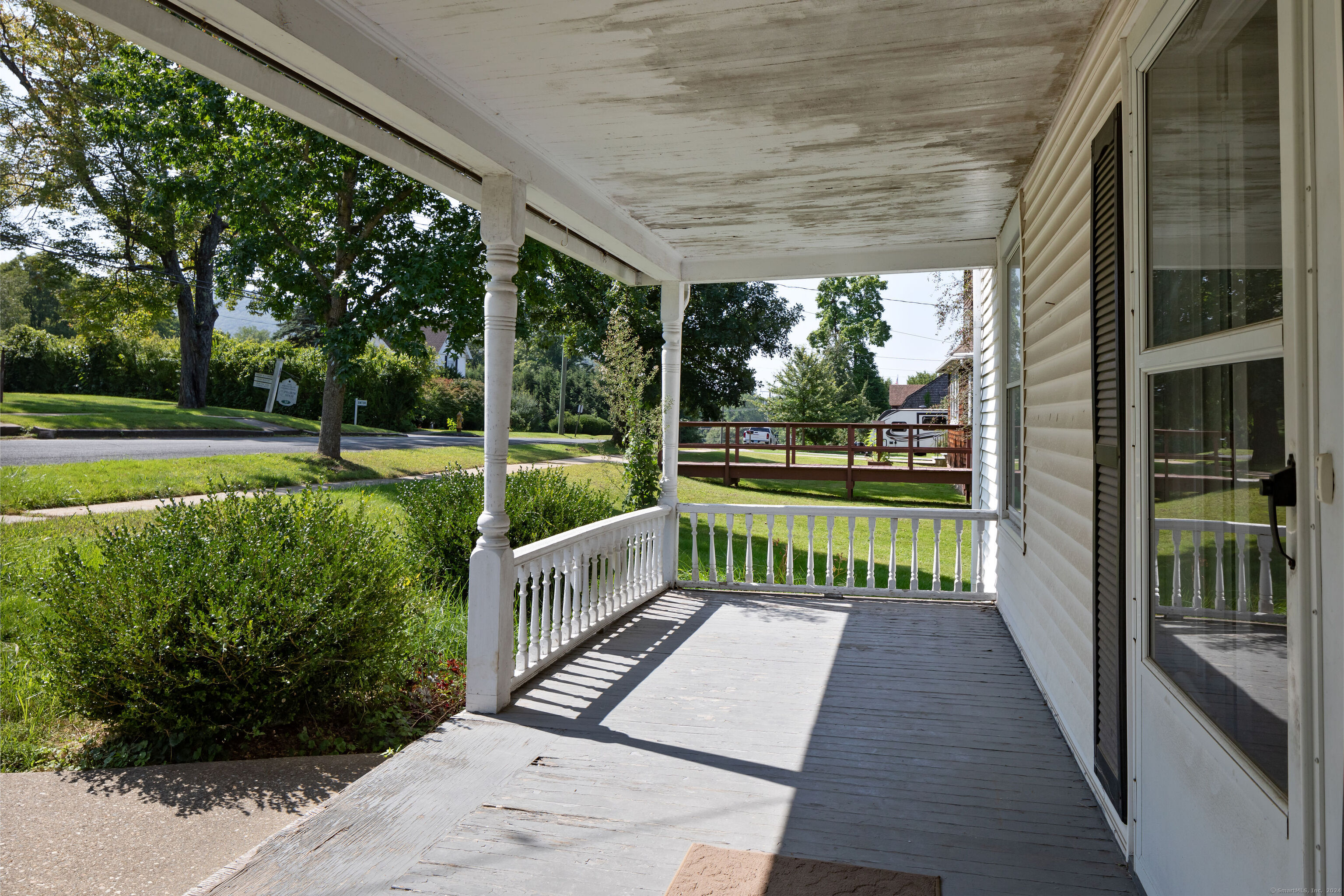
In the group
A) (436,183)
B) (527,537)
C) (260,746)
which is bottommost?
(260,746)

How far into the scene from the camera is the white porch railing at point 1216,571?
→ 1435 mm

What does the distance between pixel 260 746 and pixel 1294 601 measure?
376cm

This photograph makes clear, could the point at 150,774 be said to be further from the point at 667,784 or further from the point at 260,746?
the point at 667,784

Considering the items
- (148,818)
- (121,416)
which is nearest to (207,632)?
(148,818)

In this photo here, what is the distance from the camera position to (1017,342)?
5.11m

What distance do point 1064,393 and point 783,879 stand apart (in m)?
2.32

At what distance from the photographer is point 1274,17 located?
1.38m

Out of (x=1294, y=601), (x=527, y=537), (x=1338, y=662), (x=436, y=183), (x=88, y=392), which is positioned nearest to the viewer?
(x=1338, y=662)

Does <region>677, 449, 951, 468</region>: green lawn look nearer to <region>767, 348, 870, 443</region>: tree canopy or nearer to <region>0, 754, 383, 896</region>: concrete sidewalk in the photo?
<region>767, 348, 870, 443</region>: tree canopy

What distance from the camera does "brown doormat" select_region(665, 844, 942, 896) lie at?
7.30 ft

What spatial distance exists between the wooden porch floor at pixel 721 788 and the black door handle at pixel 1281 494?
1398mm

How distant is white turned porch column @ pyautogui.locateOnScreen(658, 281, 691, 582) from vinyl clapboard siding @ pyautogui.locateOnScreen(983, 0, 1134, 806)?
287 centimetres

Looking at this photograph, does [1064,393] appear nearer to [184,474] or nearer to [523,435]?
[184,474]

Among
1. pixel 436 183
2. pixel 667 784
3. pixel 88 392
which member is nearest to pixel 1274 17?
pixel 667 784
